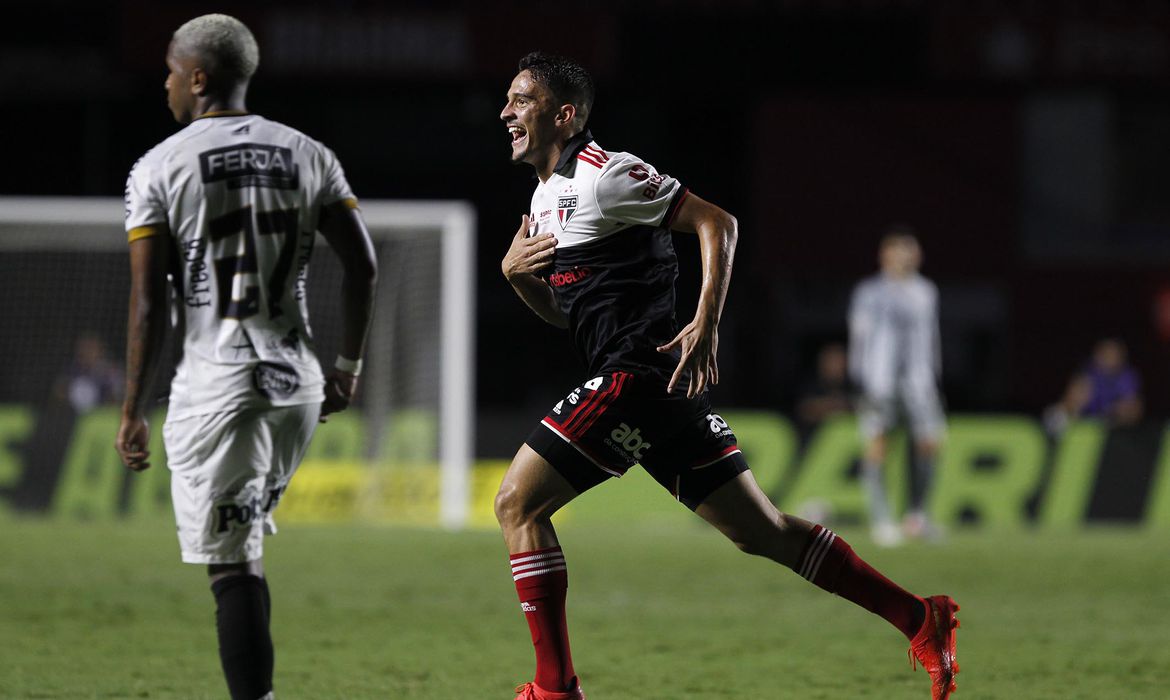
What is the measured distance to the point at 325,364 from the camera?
12.9 meters

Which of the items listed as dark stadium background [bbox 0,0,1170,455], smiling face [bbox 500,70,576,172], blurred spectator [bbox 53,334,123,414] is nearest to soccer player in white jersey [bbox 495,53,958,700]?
smiling face [bbox 500,70,576,172]

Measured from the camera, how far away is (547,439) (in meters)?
4.44

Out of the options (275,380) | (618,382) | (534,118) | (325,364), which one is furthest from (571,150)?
(325,364)

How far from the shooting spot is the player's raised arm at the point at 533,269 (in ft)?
15.0

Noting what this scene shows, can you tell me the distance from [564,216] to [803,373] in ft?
60.4

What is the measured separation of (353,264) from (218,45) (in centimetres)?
74

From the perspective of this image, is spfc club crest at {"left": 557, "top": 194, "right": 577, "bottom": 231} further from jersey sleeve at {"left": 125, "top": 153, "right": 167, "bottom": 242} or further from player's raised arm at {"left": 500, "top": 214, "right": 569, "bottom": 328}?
jersey sleeve at {"left": 125, "top": 153, "right": 167, "bottom": 242}

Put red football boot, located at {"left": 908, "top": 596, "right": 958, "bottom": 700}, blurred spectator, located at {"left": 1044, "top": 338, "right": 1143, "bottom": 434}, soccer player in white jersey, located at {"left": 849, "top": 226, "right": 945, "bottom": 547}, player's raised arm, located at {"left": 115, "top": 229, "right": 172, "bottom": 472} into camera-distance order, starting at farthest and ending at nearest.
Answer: blurred spectator, located at {"left": 1044, "top": 338, "right": 1143, "bottom": 434}, soccer player in white jersey, located at {"left": 849, "top": 226, "right": 945, "bottom": 547}, red football boot, located at {"left": 908, "top": 596, "right": 958, "bottom": 700}, player's raised arm, located at {"left": 115, "top": 229, "right": 172, "bottom": 472}

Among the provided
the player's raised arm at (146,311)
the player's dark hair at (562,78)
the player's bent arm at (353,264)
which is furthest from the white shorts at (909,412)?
the player's raised arm at (146,311)

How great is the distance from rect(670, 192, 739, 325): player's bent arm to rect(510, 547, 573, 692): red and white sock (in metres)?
0.86

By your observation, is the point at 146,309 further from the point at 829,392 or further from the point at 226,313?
the point at 829,392

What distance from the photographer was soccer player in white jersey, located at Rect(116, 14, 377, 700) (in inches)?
161

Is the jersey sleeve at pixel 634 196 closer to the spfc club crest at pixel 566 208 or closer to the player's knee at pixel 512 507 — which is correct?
the spfc club crest at pixel 566 208

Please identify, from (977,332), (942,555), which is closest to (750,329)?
(977,332)
